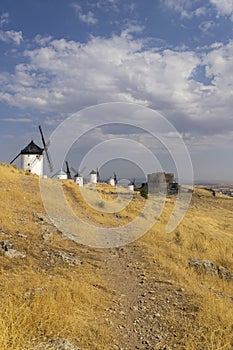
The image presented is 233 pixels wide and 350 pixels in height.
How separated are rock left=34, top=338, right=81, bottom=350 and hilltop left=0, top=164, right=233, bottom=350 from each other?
0.02m

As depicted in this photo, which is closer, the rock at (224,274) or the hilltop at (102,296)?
the hilltop at (102,296)

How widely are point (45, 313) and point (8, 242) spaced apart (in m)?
4.72

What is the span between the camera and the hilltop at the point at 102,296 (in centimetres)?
538

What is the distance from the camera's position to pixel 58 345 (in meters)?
4.79

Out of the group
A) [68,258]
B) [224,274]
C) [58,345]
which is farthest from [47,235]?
[58,345]

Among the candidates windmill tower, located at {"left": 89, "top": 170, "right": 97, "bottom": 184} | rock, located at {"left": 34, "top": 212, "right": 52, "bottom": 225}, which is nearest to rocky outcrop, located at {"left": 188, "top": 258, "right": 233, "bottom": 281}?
rock, located at {"left": 34, "top": 212, "right": 52, "bottom": 225}

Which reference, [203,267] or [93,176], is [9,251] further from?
[93,176]

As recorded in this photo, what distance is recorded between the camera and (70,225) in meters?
15.4

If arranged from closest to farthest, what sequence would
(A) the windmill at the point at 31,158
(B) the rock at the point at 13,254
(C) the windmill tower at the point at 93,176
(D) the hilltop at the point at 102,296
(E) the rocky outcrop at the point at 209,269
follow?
(D) the hilltop at the point at 102,296 → (B) the rock at the point at 13,254 → (E) the rocky outcrop at the point at 209,269 → (A) the windmill at the point at 31,158 → (C) the windmill tower at the point at 93,176

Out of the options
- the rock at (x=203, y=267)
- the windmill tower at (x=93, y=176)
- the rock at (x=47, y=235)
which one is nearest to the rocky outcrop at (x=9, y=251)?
the rock at (x=47, y=235)

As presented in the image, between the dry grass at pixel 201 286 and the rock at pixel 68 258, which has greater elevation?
the rock at pixel 68 258

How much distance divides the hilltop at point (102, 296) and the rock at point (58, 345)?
0.02 m

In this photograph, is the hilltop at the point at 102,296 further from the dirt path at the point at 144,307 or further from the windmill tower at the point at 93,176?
the windmill tower at the point at 93,176

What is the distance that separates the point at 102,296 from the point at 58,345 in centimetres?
275
